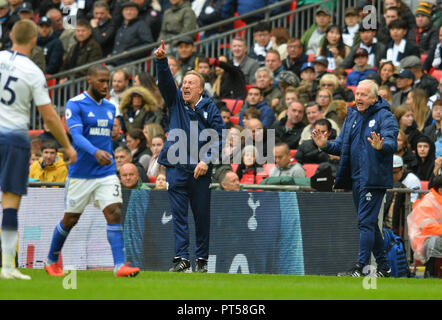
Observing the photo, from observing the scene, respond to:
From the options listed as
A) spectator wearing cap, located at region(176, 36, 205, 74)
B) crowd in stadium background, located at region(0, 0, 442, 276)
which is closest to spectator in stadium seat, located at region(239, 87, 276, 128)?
crowd in stadium background, located at region(0, 0, 442, 276)

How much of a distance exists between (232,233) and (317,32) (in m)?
8.19

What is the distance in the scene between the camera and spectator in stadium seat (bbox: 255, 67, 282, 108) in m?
18.7

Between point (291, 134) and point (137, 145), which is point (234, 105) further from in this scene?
point (137, 145)

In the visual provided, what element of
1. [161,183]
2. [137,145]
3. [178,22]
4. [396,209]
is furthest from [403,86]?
[178,22]

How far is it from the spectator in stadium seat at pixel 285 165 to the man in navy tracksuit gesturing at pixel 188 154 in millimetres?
3537

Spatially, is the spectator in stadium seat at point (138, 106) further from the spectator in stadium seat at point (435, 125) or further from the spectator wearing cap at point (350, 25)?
the spectator in stadium seat at point (435, 125)

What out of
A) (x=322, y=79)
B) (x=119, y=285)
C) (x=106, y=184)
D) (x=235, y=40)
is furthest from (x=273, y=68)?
(x=119, y=285)

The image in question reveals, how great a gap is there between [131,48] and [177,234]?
36.8ft

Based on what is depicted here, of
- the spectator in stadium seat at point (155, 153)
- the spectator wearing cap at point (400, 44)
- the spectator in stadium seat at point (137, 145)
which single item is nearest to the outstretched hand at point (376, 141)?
the spectator in stadium seat at point (155, 153)

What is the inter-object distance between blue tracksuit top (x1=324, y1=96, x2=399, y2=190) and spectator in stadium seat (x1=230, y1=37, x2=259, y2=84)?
26.4ft

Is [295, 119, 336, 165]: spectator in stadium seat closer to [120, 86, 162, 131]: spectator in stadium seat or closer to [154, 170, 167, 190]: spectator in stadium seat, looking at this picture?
[154, 170, 167, 190]: spectator in stadium seat

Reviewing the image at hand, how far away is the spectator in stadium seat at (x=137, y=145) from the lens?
17.3 metres

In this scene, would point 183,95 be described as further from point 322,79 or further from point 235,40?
point 235,40

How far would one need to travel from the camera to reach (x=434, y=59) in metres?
18.7
